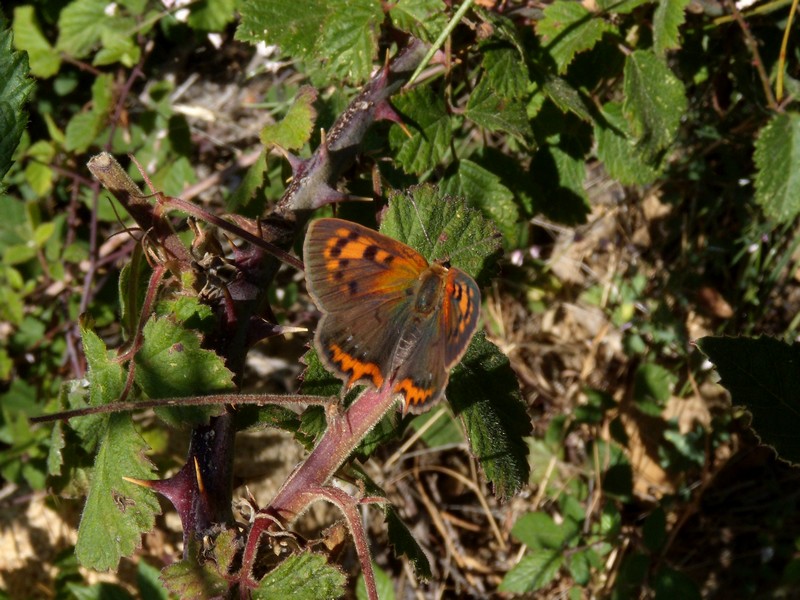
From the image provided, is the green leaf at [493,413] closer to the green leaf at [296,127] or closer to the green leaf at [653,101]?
the green leaf at [296,127]

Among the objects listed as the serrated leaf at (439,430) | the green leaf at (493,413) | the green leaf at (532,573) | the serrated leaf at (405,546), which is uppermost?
the green leaf at (493,413)

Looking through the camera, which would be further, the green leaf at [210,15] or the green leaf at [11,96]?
the green leaf at [210,15]

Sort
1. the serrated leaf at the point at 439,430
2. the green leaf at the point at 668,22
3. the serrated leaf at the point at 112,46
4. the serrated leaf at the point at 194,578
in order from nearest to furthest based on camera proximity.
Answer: the serrated leaf at the point at 194,578, the green leaf at the point at 668,22, the serrated leaf at the point at 439,430, the serrated leaf at the point at 112,46

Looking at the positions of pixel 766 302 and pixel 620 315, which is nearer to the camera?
pixel 766 302

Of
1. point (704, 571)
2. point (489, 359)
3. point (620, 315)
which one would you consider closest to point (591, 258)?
point (620, 315)

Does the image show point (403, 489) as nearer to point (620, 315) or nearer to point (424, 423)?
point (424, 423)

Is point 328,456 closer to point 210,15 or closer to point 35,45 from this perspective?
point 210,15

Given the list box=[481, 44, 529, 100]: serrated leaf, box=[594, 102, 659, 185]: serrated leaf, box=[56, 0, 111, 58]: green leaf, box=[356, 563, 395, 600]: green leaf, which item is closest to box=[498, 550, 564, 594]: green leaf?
box=[356, 563, 395, 600]: green leaf

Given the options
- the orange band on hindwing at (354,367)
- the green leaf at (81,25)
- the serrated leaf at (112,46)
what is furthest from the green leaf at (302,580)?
the green leaf at (81,25)
